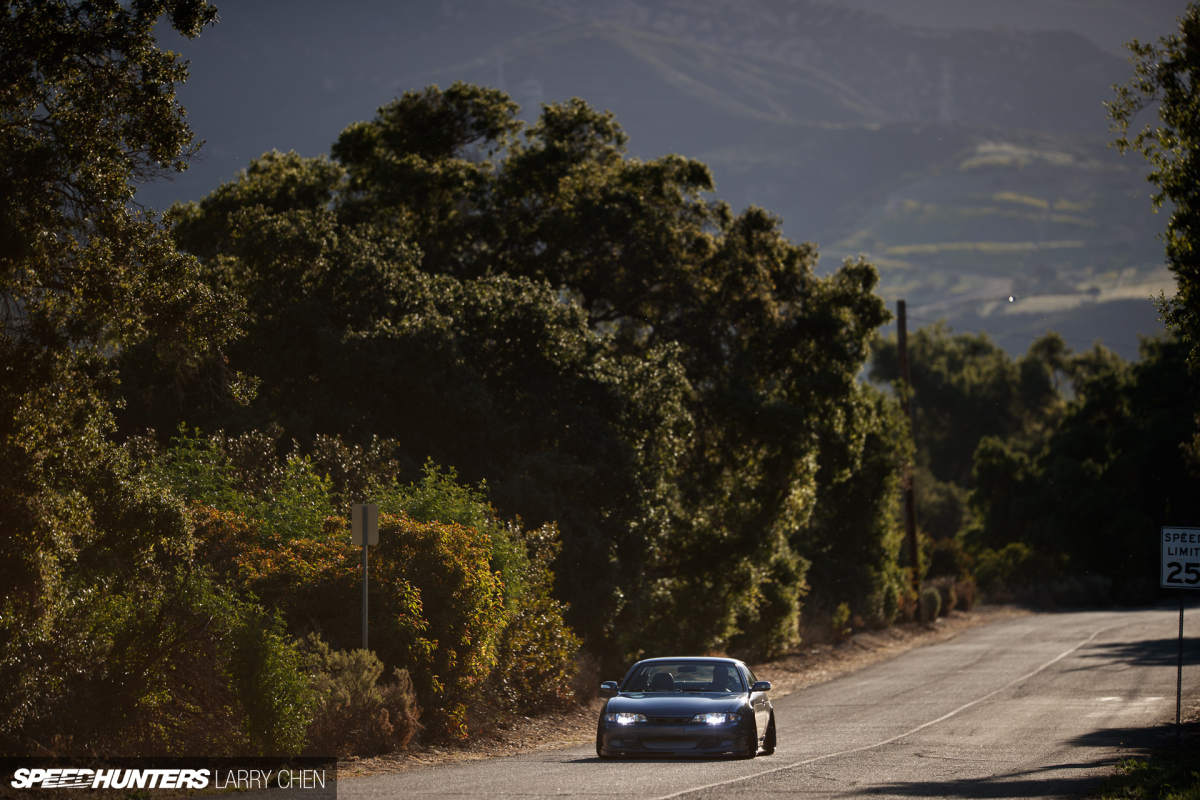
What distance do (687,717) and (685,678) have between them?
1.49m

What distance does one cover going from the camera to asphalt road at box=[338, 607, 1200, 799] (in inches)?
487

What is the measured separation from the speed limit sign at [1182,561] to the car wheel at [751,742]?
6.46 metres

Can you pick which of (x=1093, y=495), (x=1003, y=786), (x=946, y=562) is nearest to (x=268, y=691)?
(x=1003, y=786)

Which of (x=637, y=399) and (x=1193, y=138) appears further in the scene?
(x=637, y=399)

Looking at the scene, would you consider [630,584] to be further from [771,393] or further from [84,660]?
[84,660]

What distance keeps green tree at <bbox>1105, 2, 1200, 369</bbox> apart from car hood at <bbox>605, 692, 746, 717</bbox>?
7.30 m

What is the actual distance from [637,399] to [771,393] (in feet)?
17.8

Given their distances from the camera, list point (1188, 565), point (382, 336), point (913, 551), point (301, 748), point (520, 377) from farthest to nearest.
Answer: point (913, 551) < point (520, 377) < point (382, 336) < point (1188, 565) < point (301, 748)

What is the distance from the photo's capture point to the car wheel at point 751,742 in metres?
14.2

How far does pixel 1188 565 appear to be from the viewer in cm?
1653

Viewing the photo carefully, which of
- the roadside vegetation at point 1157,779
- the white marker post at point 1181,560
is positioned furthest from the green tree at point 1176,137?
the roadside vegetation at point 1157,779

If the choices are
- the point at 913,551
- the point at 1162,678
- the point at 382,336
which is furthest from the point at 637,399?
the point at 913,551

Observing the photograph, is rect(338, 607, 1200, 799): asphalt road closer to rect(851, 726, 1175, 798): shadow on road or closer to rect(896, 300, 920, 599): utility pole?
rect(851, 726, 1175, 798): shadow on road

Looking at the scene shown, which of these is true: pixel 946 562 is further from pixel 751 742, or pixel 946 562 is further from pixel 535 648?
pixel 751 742
